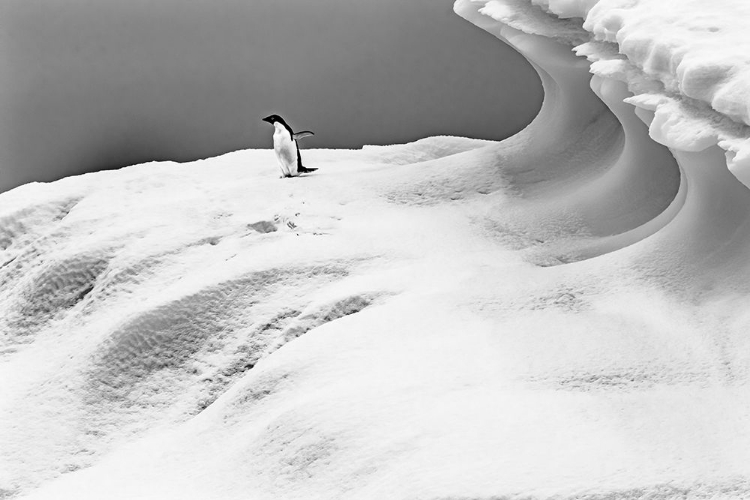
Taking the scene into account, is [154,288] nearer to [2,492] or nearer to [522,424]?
[2,492]

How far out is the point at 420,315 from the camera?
1747 mm

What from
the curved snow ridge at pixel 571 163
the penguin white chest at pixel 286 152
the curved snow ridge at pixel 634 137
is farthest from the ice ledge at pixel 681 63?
the penguin white chest at pixel 286 152

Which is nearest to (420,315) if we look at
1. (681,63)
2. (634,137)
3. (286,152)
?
(681,63)

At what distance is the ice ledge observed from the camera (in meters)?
1.51

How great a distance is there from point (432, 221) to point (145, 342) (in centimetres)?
78

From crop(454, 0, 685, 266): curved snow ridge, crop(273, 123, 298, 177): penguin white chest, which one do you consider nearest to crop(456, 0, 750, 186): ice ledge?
crop(454, 0, 685, 266): curved snow ridge

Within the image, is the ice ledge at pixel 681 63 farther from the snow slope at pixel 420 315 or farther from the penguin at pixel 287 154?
the penguin at pixel 287 154

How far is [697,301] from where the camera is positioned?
1.71 m

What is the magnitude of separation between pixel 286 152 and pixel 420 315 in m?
1.15

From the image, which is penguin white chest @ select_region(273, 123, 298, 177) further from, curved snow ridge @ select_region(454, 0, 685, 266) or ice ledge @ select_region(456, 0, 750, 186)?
ice ledge @ select_region(456, 0, 750, 186)

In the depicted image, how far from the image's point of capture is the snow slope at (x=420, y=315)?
4.52 ft

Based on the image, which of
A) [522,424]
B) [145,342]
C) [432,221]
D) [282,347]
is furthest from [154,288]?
[522,424]

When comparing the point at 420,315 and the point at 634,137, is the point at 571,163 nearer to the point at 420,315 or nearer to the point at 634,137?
the point at 634,137

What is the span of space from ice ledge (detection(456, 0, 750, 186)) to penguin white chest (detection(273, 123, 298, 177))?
0.96 m
